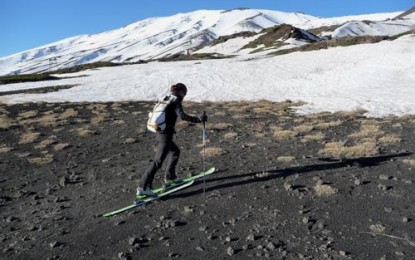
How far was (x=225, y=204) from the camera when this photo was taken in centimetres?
1102

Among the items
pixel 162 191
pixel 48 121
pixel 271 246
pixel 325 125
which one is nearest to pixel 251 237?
pixel 271 246

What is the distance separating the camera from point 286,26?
14200 centimetres

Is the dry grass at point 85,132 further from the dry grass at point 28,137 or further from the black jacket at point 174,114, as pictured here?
the black jacket at point 174,114

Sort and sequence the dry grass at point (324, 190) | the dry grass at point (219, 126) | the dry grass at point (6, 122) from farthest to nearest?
the dry grass at point (6, 122) < the dry grass at point (219, 126) < the dry grass at point (324, 190)

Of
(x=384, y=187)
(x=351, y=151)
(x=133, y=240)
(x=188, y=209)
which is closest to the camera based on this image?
(x=133, y=240)

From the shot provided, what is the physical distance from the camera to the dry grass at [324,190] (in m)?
11.2

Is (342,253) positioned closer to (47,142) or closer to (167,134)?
(167,134)

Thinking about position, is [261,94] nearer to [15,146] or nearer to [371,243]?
[15,146]

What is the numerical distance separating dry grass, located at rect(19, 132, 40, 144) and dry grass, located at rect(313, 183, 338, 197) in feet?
54.8

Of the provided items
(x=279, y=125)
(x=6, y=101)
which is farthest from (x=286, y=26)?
(x=279, y=125)

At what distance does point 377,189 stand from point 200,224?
4907 millimetres

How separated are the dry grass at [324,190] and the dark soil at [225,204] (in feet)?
0.09

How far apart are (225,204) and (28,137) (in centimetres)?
1626

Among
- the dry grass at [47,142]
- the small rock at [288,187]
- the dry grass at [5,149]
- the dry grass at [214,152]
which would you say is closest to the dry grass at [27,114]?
the dry grass at [47,142]
